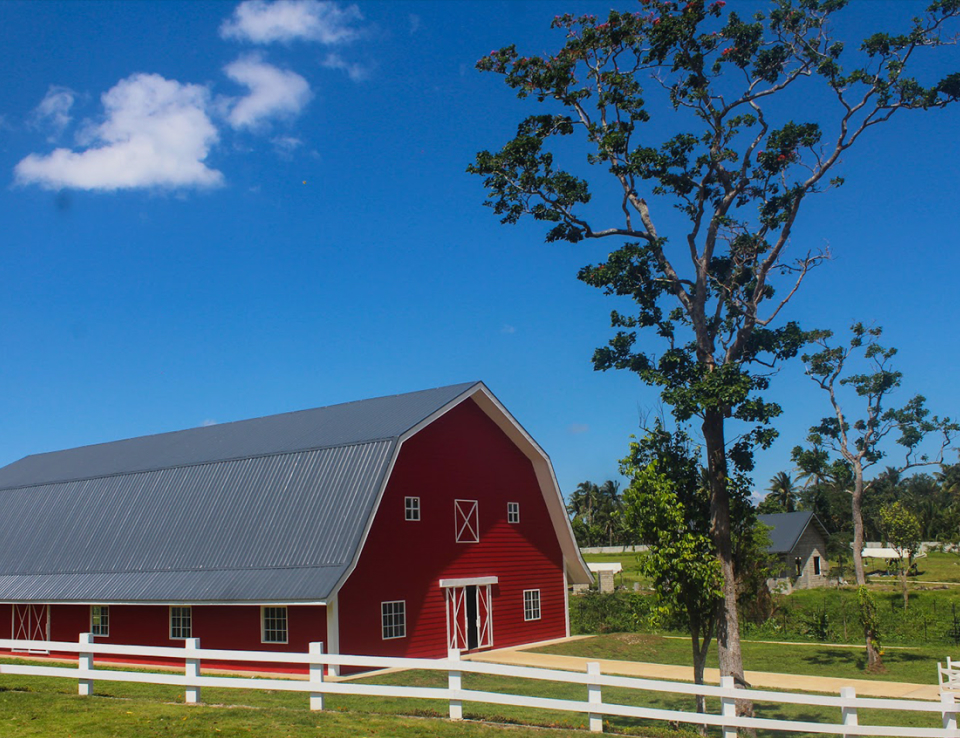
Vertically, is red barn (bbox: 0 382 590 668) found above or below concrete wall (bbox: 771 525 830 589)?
above

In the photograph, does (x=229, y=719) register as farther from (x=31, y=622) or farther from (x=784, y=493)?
(x=784, y=493)

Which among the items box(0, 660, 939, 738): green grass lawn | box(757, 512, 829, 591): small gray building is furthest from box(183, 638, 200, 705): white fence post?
box(757, 512, 829, 591): small gray building

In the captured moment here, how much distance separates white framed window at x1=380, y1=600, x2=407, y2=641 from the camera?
25531 millimetres

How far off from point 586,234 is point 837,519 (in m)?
67.8

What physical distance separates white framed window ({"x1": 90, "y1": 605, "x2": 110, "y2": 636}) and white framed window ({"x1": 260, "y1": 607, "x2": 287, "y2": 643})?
691cm

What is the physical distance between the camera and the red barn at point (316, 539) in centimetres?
2505

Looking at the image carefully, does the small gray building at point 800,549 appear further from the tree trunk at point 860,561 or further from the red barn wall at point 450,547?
the red barn wall at point 450,547

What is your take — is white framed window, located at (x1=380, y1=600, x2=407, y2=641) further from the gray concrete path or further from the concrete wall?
the concrete wall

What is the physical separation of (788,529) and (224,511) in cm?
3970

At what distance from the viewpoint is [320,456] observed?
2780 cm

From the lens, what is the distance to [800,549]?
184 feet

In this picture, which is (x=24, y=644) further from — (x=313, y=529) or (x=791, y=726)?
(x=791, y=726)

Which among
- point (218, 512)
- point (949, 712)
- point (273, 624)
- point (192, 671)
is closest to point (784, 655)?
point (273, 624)

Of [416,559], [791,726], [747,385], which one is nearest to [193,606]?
[416,559]
